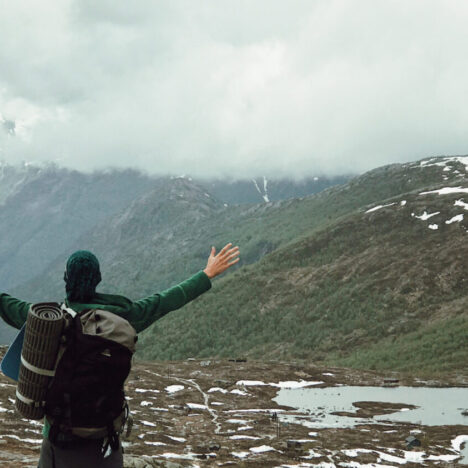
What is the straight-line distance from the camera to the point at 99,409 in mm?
6398

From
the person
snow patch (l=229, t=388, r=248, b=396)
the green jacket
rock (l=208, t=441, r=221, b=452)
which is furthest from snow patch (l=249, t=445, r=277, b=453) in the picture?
the green jacket

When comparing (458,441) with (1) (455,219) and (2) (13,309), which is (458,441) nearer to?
(2) (13,309)

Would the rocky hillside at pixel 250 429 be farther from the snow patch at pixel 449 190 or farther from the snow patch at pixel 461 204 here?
the snow patch at pixel 449 190

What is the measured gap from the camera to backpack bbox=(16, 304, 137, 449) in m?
6.24

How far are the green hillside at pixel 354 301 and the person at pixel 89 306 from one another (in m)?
68.0

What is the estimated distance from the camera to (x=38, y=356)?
19.8 feet

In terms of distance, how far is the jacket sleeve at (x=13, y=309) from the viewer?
728 cm

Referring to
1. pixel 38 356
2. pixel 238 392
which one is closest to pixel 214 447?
pixel 38 356

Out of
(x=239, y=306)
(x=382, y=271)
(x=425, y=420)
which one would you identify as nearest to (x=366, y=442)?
(x=425, y=420)

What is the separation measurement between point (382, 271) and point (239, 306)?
43.1 m

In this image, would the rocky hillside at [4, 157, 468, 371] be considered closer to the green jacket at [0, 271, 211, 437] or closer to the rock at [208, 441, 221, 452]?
the rock at [208, 441, 221, 452]

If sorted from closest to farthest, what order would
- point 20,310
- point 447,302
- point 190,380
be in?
point 20,310
point 190,380
point 447,302

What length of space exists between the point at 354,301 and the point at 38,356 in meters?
116

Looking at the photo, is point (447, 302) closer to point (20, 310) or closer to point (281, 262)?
point (281, 262)
